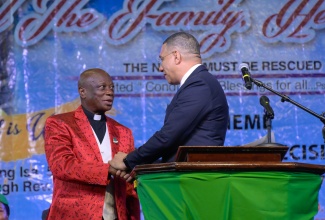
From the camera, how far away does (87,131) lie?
502cm

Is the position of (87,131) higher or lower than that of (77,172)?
higher

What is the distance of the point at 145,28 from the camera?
6816 mm

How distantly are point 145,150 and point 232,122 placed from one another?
8.49ft

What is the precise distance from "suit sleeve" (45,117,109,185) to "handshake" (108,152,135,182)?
4.3 inches

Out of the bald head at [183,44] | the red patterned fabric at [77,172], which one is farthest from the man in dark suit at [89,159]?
the bald head at [183,44]

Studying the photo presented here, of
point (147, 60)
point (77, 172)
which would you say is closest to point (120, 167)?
point (77, 172)

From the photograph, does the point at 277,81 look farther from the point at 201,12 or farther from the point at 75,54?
the point at 75,54

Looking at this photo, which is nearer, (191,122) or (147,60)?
(191,122)

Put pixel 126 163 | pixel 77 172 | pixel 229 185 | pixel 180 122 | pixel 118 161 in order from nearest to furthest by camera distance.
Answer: pixel 229 185 < pixel 180 122 < pixel 126 163 < pixel 118 161 < pixel 77 172

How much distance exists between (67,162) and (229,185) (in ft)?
4.40

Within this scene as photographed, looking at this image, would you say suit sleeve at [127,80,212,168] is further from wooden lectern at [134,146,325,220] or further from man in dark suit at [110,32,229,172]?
wooden lectern at [134,146,325,220]

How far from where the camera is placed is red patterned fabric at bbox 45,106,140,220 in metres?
4.77

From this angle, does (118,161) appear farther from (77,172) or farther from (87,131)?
(87,131)

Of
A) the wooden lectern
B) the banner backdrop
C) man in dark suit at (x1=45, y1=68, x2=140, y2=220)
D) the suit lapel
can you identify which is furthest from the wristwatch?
the banner backdrop
